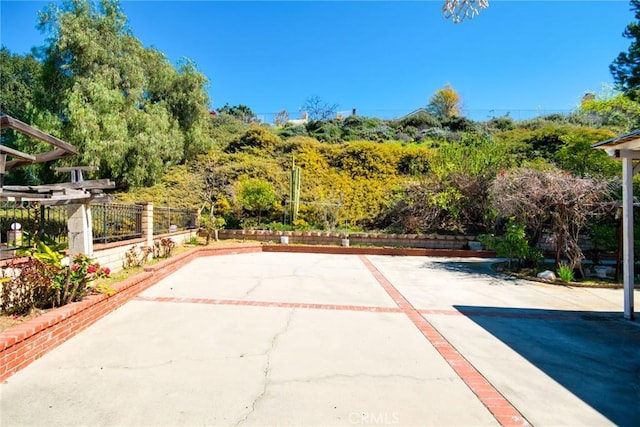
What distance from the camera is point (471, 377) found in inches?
142

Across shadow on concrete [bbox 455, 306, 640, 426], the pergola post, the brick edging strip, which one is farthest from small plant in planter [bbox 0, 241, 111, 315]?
the pergola post

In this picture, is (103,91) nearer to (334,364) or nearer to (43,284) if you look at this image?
(43,284)

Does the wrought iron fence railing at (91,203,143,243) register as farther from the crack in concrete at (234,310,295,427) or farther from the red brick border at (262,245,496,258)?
the red brick border at (262,245,496,258)

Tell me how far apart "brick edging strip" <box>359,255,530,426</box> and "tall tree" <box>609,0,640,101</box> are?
11783 mm

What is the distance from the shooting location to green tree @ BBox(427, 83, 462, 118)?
38062 millimetres

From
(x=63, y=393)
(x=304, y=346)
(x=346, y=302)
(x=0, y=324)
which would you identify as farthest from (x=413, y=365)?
(x=0, y=324)

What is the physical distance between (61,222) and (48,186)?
224cm

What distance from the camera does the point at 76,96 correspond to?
11984 mm

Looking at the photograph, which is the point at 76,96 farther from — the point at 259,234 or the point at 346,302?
the point at 346,302

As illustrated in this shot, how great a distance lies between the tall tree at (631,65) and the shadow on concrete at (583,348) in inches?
375

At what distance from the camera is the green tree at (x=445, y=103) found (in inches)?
1499

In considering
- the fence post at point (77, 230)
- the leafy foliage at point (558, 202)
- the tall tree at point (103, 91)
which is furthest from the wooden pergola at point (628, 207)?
the tall tree at point (103, 91)

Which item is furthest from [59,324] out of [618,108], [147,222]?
[618,108]

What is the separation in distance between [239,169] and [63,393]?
55.4 feet
